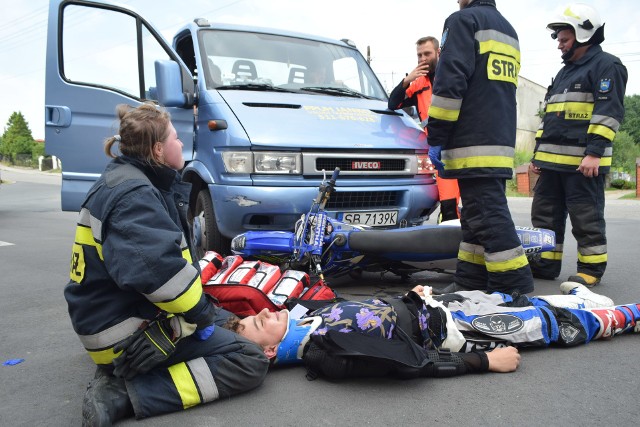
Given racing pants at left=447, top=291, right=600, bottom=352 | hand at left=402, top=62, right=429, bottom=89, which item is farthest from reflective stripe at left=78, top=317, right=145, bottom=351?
hand at left=402, top=62, right=429, bottom=89

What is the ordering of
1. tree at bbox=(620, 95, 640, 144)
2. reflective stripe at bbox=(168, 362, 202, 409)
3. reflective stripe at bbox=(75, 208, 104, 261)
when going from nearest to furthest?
reflective stripe at bbox=(75, 208, 104, 261) → reflective stripe at bbox=(168, 362, 202, 409) → tree at bbox=(620, 95, 640, 144)

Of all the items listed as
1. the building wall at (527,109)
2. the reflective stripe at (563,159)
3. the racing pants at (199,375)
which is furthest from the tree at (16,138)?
the racing pants at (199,375)

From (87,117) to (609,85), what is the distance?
431cm

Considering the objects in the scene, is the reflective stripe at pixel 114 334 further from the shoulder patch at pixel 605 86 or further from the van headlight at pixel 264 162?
the shoulder patch at pixel 605 86

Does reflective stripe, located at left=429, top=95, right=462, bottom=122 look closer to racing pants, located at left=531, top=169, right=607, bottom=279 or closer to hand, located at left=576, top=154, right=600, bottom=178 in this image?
hand, located at left=576, top=154, right=600, bottom=178

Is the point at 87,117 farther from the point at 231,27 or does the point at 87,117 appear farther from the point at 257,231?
the point at 257,231

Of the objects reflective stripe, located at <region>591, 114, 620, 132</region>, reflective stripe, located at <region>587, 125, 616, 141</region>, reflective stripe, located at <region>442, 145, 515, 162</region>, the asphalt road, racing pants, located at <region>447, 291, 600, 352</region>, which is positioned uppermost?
reflective stripe, located at <region>591, 114, 620, 132</region>

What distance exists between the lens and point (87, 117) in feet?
16.9

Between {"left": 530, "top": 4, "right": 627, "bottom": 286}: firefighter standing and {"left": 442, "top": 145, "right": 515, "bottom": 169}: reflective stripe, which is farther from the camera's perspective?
{"left": 530, "top": 4, "right": 627, "bottom": 286}: firefighter standing

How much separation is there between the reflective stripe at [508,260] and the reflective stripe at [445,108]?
34.6 inches

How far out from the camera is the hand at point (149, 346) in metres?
2.20

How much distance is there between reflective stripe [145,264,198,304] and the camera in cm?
211

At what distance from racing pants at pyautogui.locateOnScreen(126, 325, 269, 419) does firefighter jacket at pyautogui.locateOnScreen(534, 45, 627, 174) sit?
3.07 meters


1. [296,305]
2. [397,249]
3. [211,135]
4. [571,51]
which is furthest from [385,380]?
[571,51]
